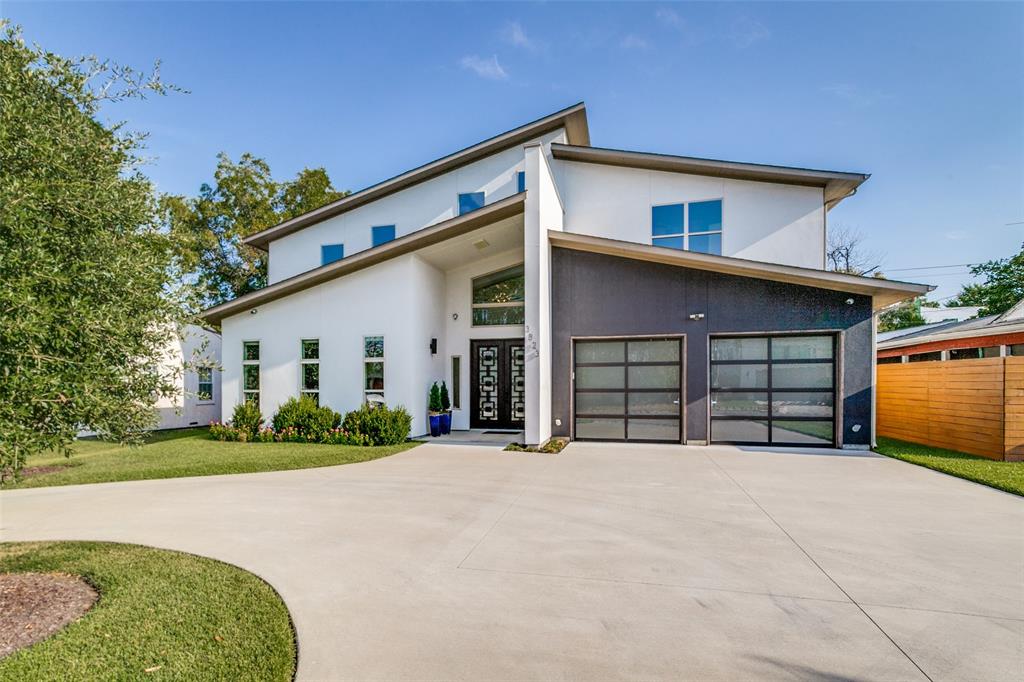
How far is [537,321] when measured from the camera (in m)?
10.0

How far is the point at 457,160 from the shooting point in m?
13.9

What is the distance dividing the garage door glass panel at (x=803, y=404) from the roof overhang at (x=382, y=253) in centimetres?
741

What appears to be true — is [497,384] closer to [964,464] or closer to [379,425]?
[379,425]

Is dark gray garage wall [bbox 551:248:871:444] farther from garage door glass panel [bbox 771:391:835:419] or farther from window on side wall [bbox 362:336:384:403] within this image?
window on side wall [bbox 362:336:384:403]

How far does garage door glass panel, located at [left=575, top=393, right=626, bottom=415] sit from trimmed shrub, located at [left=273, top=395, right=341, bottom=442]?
19.8 feet

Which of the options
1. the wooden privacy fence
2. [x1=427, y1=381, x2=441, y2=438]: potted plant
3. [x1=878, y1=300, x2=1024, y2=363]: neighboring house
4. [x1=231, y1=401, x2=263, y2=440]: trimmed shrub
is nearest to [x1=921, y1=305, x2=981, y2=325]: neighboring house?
[x1=878, y1=300, x2=1024, y2=363]: neighboring house

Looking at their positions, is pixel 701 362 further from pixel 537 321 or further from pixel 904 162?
pixel 904 162

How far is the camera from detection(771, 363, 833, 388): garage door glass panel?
32.4ft

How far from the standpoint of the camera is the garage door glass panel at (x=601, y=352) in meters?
10.8

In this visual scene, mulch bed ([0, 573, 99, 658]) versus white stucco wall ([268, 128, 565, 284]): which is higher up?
white stucco wall ([268, 128, 565, 284])

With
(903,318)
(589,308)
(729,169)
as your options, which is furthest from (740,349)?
(903,318)

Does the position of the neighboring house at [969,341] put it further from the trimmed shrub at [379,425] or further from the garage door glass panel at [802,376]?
the trimmed shrub at [379,425]

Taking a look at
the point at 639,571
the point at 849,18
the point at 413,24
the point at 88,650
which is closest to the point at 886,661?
the point at 639,571

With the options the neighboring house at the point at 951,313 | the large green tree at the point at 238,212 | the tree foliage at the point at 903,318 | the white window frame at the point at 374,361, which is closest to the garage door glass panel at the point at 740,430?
the white window frame at the point at 374,361
